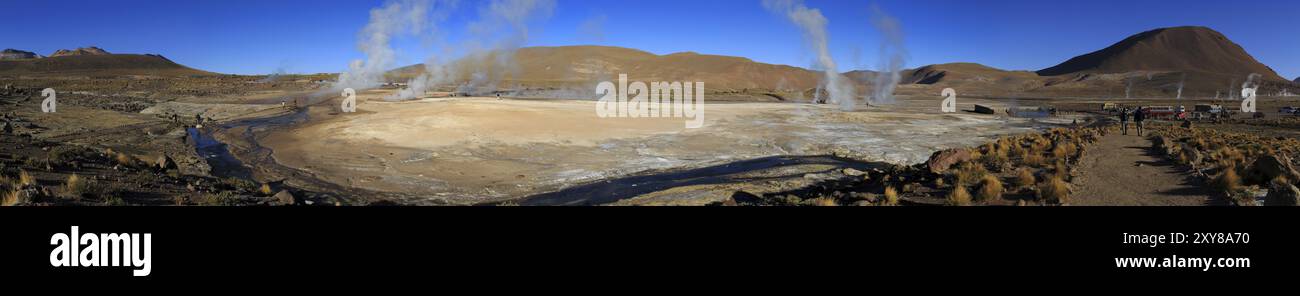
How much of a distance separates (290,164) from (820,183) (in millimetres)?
12956

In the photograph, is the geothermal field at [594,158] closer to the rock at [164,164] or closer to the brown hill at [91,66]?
the rock at [164,164]

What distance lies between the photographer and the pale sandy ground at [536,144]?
1405 cm

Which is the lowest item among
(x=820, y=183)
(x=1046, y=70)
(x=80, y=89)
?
(x=820, y=183)

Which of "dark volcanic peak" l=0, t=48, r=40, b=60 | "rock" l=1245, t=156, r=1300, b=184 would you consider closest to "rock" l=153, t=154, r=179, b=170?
"rock" l=1245, t=156, r=1300, b=184

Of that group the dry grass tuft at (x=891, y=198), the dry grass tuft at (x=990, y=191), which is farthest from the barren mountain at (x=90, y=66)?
the dry grass tuft at (x=990, y=191)

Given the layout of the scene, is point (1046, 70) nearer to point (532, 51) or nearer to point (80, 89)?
point (532, 51)

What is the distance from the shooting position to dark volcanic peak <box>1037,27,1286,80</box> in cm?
14200

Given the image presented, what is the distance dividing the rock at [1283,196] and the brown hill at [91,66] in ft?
360

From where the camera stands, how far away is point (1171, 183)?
10.1m

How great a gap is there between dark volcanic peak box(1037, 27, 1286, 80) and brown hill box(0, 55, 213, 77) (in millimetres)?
182494

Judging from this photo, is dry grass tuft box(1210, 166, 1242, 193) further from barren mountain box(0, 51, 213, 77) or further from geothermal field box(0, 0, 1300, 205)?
barren mountain box(0, 51, 213, 77)

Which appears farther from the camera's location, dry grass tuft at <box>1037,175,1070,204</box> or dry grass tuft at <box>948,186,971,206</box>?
dry grass tuft at <box>948,186,971,206</box>

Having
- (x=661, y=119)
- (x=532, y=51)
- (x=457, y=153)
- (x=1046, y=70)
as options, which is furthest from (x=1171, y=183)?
(x=1046, y=70)
